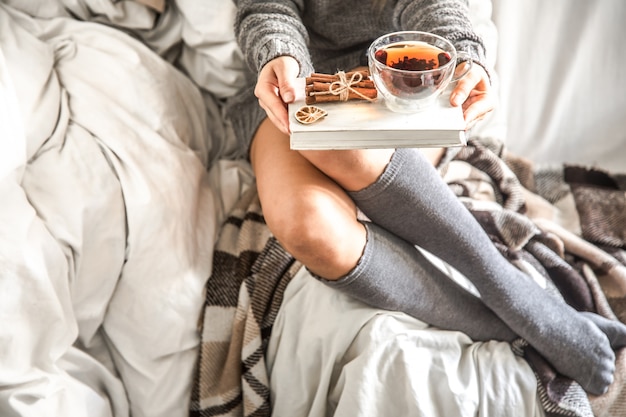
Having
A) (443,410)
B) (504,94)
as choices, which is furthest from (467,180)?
(443,410)

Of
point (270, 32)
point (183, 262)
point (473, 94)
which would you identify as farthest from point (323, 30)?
point (183, 262)

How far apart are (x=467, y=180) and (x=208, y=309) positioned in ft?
1.65

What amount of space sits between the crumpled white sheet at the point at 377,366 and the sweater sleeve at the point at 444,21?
1.26 ft

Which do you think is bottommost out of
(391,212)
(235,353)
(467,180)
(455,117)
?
(235,353)

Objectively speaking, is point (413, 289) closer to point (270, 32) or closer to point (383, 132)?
point (383, 132)

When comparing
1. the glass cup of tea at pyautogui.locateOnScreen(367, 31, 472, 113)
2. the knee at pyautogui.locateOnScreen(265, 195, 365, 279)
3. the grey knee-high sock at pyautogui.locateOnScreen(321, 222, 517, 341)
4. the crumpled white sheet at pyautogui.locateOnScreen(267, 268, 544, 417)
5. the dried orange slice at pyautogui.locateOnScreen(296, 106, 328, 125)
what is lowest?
the crumpled white sheet at pyautogui.locateOnScreen(267, 268, 544, 417)

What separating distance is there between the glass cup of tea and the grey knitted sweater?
0.11 m

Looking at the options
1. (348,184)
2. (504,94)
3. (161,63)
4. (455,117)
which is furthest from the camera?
(504,94)

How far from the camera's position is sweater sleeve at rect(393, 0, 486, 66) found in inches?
31.9

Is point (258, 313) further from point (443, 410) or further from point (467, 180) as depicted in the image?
point (467, 180)

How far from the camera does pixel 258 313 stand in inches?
35.1

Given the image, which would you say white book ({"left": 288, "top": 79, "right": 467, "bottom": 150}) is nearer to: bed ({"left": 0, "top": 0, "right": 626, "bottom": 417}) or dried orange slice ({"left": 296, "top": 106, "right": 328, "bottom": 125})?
dried orange slice ({"left": 296, "top": 106, "right": 328, "bottom": 125})

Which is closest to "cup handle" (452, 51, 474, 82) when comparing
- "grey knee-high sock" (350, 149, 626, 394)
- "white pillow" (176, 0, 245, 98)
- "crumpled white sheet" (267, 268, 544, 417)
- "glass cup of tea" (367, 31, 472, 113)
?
"glass cup of tea" (367, 31, 472, 113)

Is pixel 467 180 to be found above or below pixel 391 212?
below
